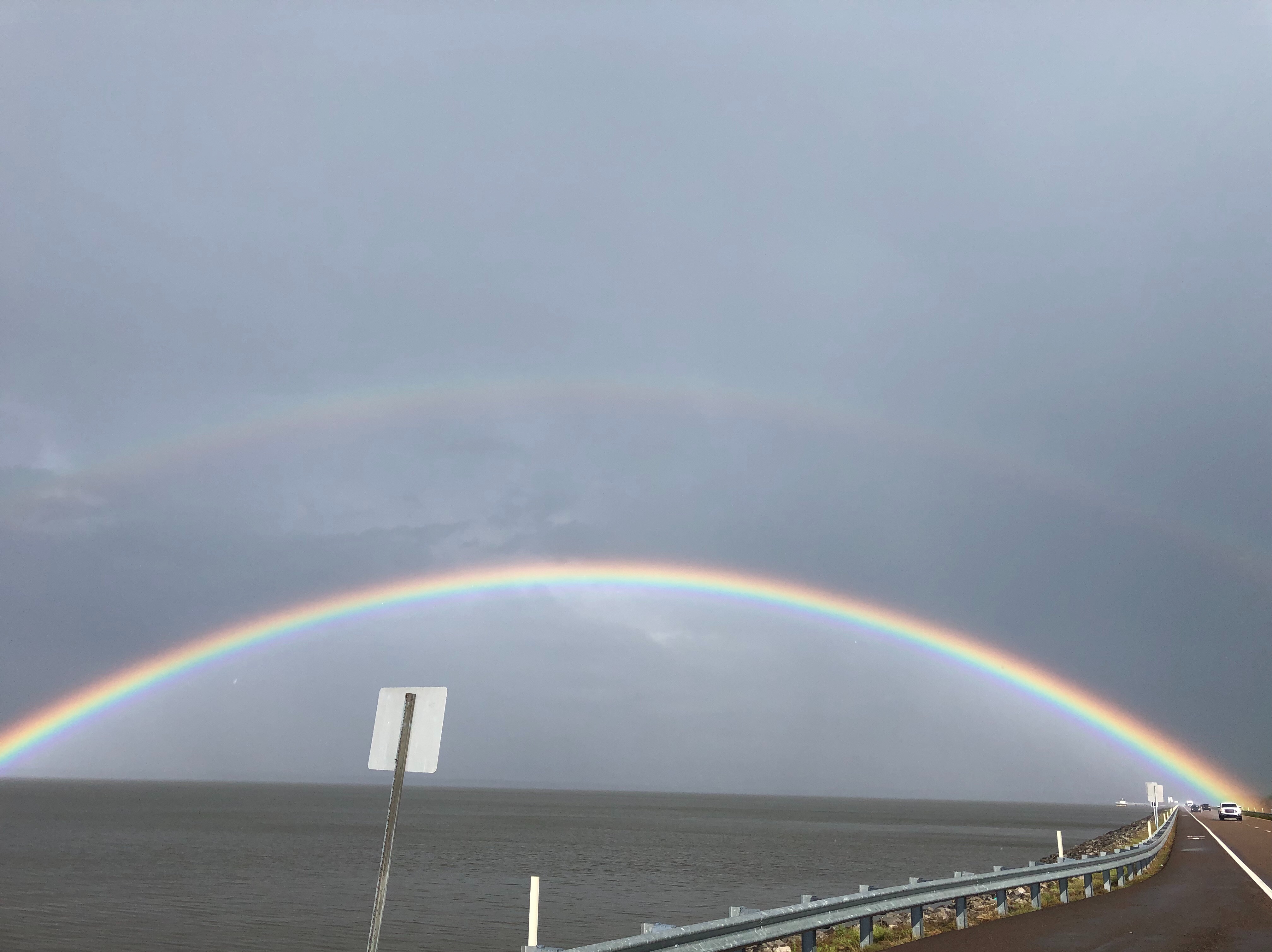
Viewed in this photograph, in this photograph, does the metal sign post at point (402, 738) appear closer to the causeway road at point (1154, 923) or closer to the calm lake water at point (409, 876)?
the causeway road at point (1154, 923)

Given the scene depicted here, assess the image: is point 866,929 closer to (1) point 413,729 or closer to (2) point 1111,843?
(1) point 413,729

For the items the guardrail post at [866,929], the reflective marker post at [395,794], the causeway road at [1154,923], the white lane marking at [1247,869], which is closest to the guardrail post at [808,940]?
the guardrail post at [866,929]

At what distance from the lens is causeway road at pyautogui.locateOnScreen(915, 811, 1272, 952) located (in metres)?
13.4

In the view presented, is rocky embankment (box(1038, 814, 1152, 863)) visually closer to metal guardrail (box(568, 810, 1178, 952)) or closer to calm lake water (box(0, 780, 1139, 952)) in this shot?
calm lake water (box(0, 780, 1139, 952))

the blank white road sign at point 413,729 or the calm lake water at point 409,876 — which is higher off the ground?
the calm lake water at point 409,876

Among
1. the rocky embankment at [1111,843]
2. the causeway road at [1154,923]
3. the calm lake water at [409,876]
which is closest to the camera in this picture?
the causeway road at [1154,923]

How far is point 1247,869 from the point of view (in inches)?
1073

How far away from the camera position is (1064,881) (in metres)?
19.6

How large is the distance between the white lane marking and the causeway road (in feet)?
0.33

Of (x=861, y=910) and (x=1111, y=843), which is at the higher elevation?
(x=1111, y=843)

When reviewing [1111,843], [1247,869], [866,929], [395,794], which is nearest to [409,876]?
[1111,843]

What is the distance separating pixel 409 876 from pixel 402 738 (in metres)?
47.1

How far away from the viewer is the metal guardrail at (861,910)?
9.35 meters

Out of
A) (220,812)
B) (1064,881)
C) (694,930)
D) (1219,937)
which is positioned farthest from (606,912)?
(220,812)
